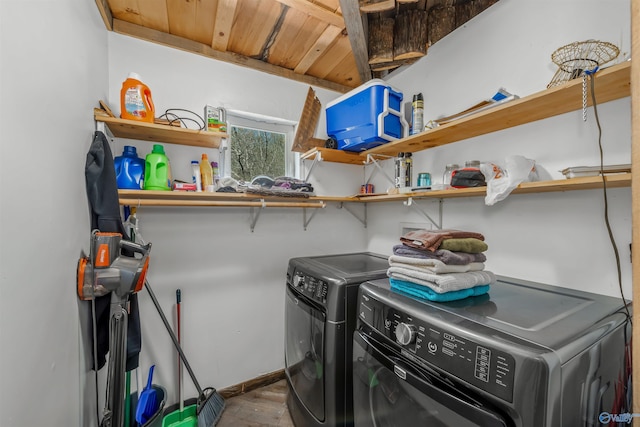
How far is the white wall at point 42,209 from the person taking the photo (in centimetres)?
63

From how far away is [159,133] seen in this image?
1476mm

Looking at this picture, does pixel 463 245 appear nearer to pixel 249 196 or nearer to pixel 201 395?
pixel 249 196

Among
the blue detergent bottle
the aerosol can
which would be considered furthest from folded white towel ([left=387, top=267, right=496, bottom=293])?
the blue detergent bottle

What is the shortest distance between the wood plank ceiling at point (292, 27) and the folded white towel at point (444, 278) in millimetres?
1390

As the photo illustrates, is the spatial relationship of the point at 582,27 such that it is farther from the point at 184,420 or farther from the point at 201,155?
the point at 184,420

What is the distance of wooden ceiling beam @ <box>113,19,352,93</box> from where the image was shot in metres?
1.58

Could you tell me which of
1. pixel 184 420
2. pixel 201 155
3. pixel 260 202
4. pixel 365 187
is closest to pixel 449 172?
pixel 365 187

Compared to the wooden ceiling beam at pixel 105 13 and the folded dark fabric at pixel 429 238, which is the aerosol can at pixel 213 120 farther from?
the folded dark fabric at pixel 429 238

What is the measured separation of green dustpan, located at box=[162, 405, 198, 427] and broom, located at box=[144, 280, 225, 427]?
7 cm

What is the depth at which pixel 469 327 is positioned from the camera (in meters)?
0.72

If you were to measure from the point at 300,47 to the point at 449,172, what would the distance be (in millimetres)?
1327

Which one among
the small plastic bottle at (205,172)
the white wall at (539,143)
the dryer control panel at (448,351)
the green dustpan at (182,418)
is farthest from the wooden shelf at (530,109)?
the green dustpan at (182,418)

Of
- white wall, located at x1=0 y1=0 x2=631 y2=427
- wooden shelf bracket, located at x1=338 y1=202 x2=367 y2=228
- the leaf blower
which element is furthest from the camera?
wooden shelf bracket, located at x1=338 y1=202 x2=367 y2=228

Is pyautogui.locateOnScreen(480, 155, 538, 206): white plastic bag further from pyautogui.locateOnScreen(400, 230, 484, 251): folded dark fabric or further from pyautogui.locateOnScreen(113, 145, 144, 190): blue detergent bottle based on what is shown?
pyautogui.locateOnScreen(113, 145, 144, 190): blue detergent bottle
